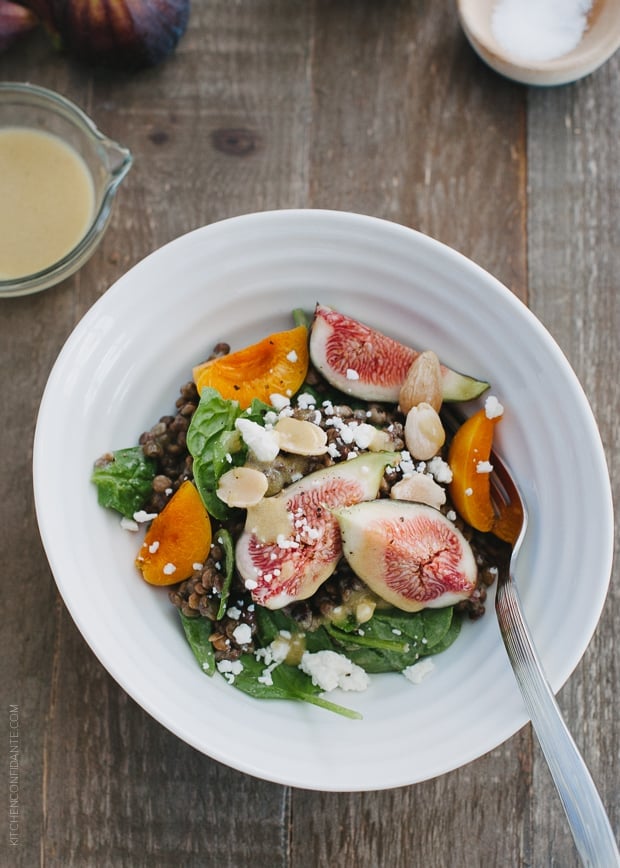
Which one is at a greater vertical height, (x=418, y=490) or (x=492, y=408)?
(x=492, y=408)

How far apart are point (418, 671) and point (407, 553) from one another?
33cm

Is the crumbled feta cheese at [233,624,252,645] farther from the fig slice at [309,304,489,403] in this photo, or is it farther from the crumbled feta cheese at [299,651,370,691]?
the fig slice at [309,304,489,403]

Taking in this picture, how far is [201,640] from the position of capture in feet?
6.92

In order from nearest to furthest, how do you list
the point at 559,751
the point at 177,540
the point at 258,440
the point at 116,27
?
the point at 559,751, the point at 258,440, the point at 177,540, the point at 116,27

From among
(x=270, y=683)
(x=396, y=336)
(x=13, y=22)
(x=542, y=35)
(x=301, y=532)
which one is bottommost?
(x=270, y=683)

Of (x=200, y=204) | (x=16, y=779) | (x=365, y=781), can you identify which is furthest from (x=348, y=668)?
(x=200, y=204)

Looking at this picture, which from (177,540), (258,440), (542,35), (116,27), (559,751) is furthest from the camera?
(542,35)

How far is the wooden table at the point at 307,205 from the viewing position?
233 centimetres

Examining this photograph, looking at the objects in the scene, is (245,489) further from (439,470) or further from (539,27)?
(539,27)

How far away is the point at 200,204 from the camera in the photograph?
2.60 m

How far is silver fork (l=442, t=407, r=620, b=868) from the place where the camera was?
68.4 inches

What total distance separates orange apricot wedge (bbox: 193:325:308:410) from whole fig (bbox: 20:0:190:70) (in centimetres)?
108

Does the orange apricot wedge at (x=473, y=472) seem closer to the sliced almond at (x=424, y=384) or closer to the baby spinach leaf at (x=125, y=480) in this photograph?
the sliced almond at (x=424, y=384)

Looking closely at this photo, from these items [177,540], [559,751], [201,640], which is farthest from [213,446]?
[559,751]
